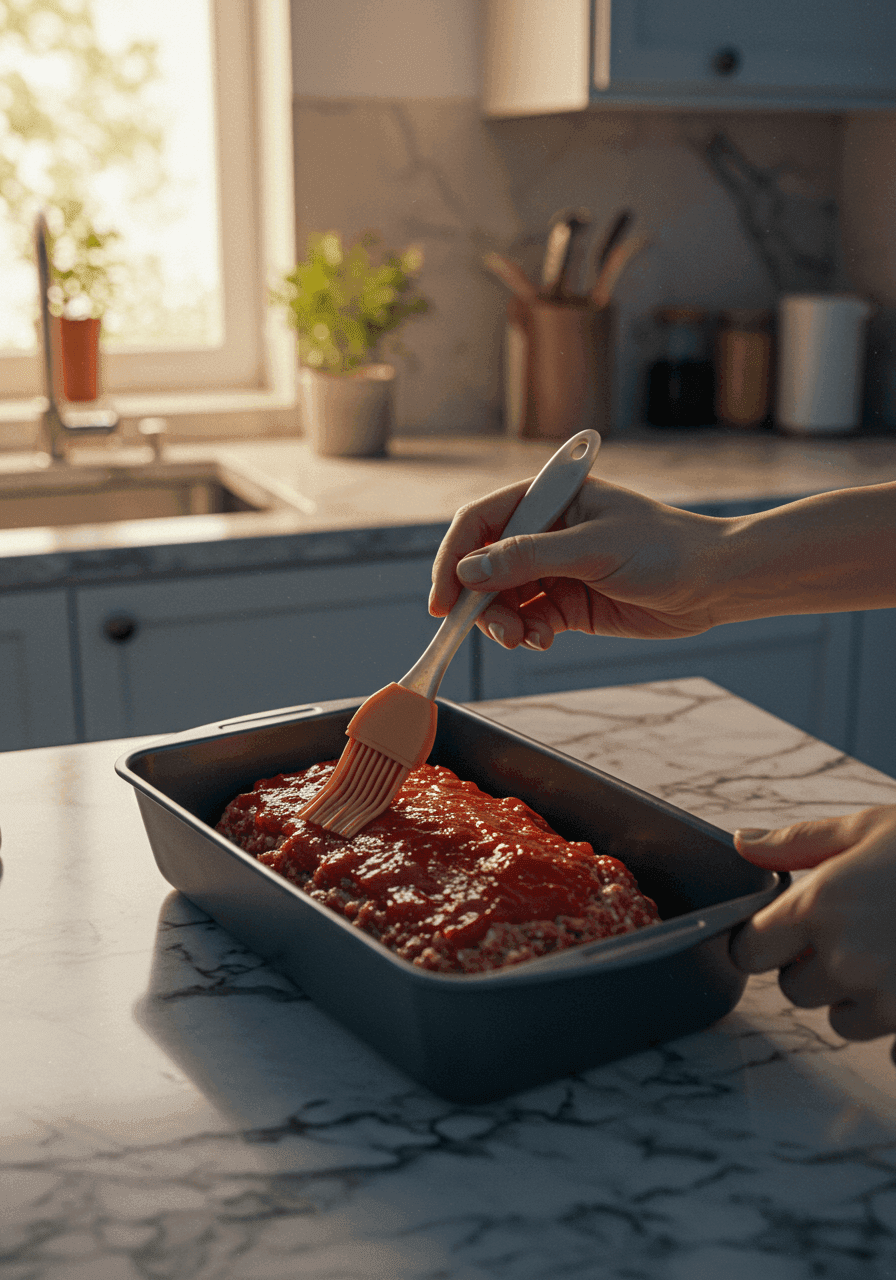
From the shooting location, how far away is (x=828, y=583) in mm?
938

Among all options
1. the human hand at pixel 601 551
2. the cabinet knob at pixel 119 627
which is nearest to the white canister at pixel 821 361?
the cabinet knob at pixel 119 627

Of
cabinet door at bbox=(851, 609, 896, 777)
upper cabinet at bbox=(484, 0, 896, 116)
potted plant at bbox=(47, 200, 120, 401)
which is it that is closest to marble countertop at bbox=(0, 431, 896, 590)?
potted plant at bbox=(47, 200, 120, 401)

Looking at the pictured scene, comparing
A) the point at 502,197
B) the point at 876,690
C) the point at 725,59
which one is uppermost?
the point at 725,59

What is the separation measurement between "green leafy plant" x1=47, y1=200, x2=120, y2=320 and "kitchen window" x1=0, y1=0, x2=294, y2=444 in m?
0.04

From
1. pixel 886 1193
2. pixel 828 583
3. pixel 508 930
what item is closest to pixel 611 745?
pixel 828 583

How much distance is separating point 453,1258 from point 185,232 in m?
2.32

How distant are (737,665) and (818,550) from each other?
1.11 metres

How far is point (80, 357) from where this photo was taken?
2287 millimetres

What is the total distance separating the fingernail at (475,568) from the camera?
0.85m

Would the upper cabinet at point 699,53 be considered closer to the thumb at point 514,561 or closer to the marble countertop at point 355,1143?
the thumb at point 514,561

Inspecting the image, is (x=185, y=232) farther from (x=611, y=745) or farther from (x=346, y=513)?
(x=611, y=745)

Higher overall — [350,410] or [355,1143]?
[350,410]

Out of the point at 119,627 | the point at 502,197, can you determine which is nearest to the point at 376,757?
the point at 119,627

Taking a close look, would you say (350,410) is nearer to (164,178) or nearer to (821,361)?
(164,178)
